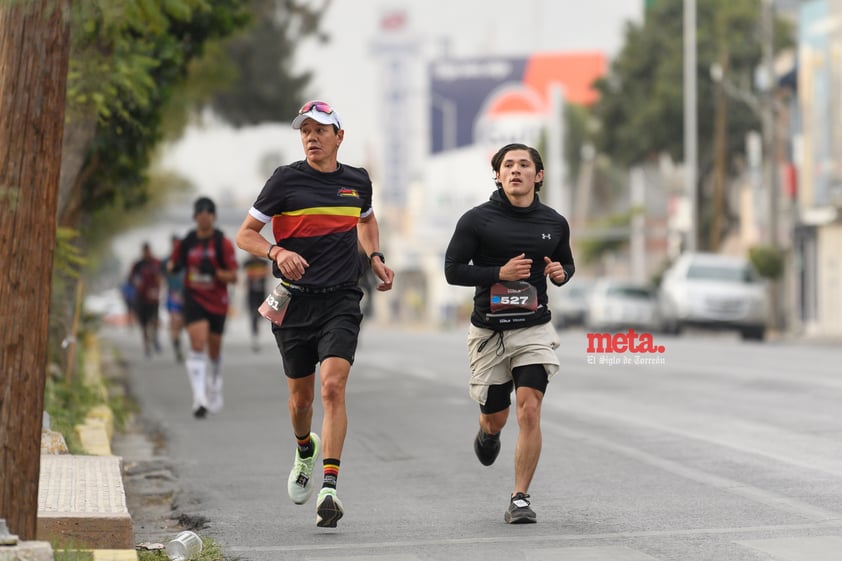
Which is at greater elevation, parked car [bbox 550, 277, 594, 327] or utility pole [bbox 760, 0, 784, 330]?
utility pole [bbox 760, 0, 784, 330]

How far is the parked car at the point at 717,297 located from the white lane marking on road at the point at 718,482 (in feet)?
89.3

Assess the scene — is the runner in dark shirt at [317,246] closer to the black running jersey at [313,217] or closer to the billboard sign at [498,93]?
the black running jersey at [313,217]

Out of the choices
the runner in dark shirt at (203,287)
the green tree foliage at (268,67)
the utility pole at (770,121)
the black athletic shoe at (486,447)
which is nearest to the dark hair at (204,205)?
the runner in dark shirt at (203,287)

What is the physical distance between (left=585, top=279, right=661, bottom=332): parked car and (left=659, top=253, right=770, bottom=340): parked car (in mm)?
2624

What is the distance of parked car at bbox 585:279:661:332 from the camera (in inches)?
1815

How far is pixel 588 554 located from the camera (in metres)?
7.61

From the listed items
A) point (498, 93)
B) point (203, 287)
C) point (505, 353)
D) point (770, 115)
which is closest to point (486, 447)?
point (505, 353)

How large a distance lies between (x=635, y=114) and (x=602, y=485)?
56705 mm

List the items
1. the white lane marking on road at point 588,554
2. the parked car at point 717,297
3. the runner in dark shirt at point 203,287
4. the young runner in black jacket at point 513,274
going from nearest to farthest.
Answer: the white lane marking on road at point 588,554 → the young runner in black jacket at point 513,274 → the runner in dark shirt at point 203,287 → the parked car at point 717,297

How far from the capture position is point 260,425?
49.6 ft

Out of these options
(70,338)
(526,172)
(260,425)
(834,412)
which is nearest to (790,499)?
(526,172)

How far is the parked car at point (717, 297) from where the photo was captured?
4041 cm

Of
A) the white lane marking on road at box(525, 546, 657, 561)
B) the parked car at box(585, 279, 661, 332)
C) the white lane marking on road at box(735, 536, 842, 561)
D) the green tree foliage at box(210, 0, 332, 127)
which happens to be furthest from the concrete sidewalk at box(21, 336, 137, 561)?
the parked car at box(585, 279, 661, 332)

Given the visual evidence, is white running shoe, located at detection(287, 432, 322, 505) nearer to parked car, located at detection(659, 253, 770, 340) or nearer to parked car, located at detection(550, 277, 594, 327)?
parked car, located at detection(659, 253, 770, 340)
